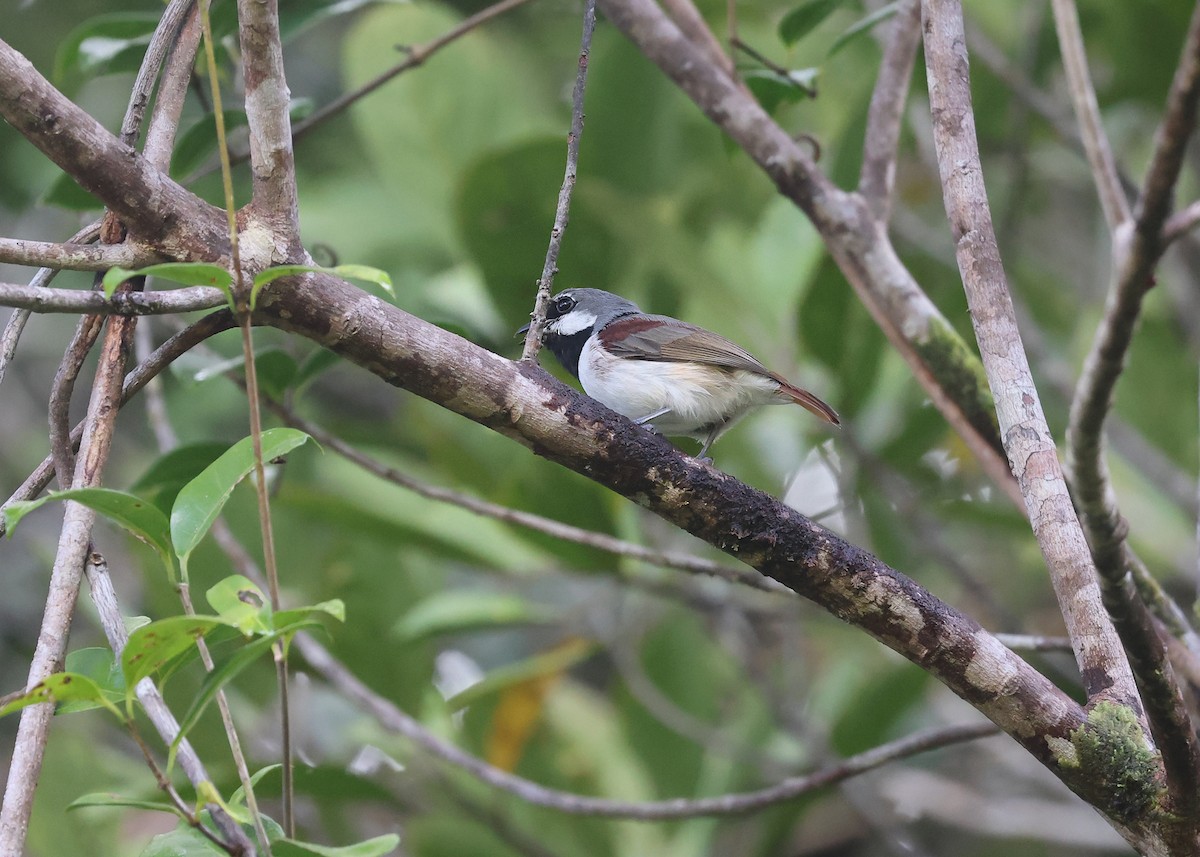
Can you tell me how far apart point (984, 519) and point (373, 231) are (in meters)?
3.04

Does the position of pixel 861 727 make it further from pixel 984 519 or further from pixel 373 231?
pixel 373 231

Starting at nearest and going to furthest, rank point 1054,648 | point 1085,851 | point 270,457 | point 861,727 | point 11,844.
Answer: point 11,844
point 270,457
point 1054,648
point 861,727
point 1085,851

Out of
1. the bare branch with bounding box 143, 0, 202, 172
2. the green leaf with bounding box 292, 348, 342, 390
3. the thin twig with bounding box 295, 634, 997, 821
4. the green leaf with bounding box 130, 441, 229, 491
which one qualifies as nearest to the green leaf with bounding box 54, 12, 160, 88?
the bare branch with bounding box 143, 0, 202, 172

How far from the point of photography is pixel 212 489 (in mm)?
2076

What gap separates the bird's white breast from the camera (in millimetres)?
3824

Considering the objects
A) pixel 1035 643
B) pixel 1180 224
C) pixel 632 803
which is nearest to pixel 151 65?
pixel 1180 224

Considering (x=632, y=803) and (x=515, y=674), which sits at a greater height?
(x=515, y=674)

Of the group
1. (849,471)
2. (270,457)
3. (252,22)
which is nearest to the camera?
(270,457)

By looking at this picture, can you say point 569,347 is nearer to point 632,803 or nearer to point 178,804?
point 632,803

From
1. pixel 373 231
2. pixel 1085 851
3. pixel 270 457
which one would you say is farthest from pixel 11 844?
pixel 1085 851

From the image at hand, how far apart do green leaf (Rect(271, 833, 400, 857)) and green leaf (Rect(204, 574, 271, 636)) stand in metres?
0.35

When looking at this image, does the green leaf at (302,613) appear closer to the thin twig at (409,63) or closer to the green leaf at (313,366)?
the green leaf at (313,366)

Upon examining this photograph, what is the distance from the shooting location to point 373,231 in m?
5.67

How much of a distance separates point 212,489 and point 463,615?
2.74 m
